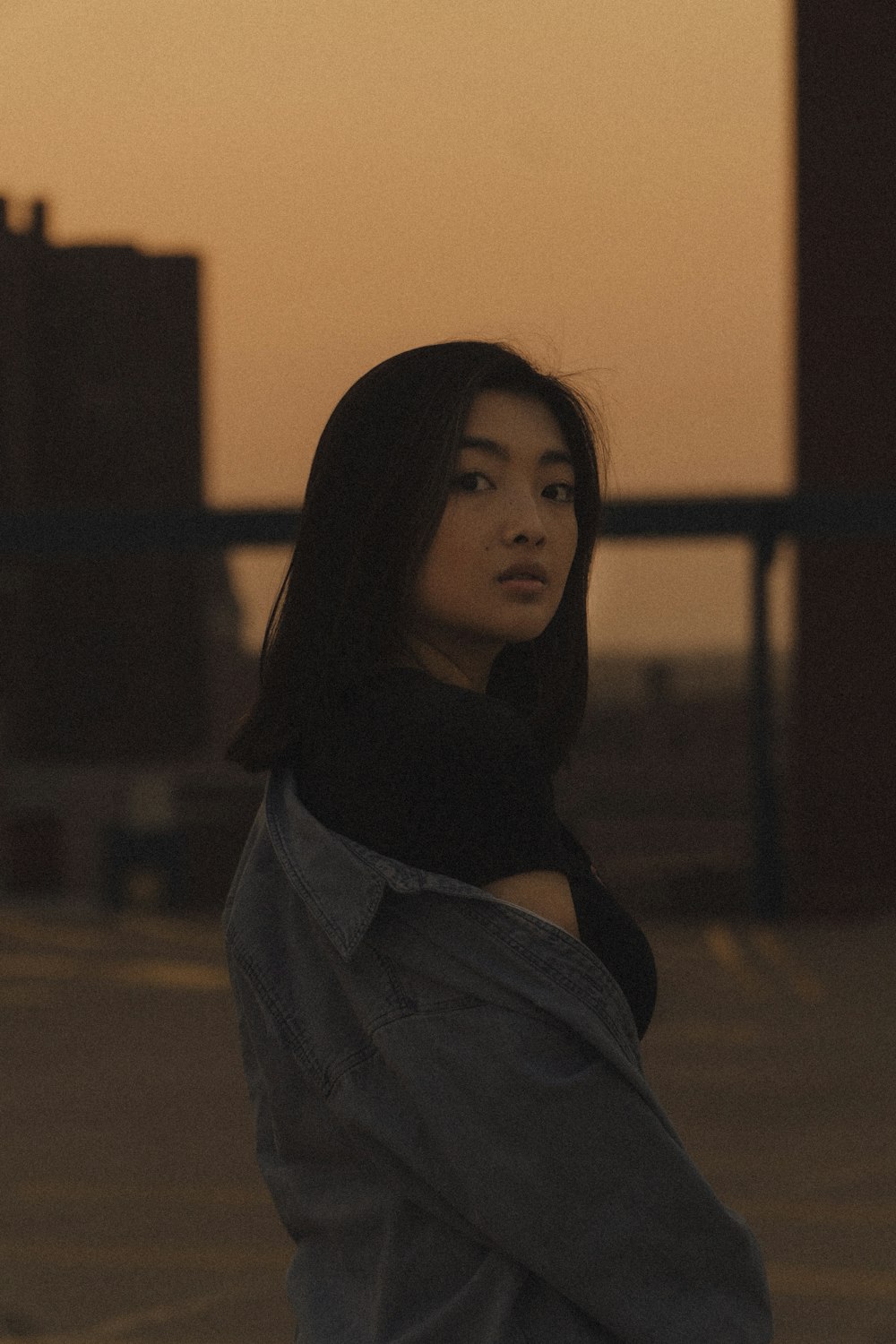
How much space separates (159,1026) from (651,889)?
277 inches

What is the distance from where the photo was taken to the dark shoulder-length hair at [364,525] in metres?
1.42

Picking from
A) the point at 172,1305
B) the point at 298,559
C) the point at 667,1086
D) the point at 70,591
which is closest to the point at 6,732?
the point at 70,591

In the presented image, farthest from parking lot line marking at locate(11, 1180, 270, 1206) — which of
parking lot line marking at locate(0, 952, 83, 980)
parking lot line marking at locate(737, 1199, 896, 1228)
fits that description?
parking lot line marking at locate(0, 952, 83, 980)

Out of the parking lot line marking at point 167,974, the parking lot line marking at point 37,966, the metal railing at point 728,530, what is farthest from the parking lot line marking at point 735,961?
the parking lot line marking at point 37,966

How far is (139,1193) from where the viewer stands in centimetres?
571

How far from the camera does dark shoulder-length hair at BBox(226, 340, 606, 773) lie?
1.42 metres

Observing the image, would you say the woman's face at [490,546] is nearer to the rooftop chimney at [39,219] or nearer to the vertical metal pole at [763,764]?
the vertical metal pole at [763,764]

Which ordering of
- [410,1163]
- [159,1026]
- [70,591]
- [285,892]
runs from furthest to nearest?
1. [70,591]
2. [159,1026]
3. [285,892]
4. [410,1163]

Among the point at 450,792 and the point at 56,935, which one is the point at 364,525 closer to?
the point at 450,792

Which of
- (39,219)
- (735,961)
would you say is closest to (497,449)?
(735,961)

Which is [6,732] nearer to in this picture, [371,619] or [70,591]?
→ [70,591]

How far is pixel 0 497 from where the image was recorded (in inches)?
635

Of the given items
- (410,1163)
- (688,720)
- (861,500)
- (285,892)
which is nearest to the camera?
(410,1163)

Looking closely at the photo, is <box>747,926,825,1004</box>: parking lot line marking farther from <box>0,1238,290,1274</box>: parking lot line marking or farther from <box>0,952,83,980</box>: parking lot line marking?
<box>0,1238,290,1274</box>: parking lot line marking
